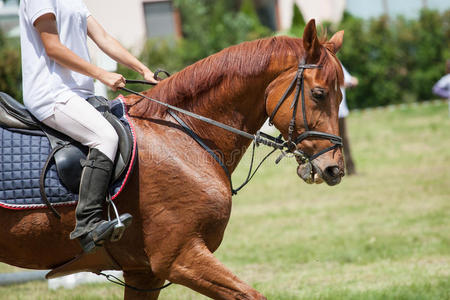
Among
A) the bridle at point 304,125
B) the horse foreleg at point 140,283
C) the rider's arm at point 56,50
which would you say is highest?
the rider's arm at point 56,50

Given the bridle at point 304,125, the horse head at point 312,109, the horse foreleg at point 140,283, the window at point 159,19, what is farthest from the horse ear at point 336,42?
the window at point 159,19

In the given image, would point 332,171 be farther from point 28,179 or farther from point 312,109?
point 28,179

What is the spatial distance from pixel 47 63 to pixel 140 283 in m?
1.57

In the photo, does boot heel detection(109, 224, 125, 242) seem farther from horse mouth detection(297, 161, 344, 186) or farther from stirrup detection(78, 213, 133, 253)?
horse mouth detection(297, 161, 344, 186)

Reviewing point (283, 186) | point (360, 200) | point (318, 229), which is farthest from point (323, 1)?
point (318, 229)

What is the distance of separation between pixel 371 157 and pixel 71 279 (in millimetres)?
9579

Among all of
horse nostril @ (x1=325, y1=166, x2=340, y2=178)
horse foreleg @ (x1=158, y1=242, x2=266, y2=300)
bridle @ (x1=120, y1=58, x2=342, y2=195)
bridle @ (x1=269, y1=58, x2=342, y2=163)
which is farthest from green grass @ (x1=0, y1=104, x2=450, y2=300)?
horse foreleg @ (x1=158, y1=242, x2=266, y2=300)

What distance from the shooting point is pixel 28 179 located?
3.91 meters

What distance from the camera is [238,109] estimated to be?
4.20 metres

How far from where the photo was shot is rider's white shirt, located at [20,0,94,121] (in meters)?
3.91

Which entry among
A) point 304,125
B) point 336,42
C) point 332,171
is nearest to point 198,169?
point 304,125

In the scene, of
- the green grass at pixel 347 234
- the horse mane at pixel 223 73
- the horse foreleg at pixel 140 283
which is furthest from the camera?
the green grass at pixel 347 234

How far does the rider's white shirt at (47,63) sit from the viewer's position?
12.8 ft

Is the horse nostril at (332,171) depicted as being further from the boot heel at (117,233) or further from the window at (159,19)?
the window at (159,19)
